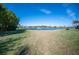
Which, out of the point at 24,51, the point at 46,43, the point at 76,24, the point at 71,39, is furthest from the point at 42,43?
the point at 76,24

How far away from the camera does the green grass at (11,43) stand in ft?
7.93

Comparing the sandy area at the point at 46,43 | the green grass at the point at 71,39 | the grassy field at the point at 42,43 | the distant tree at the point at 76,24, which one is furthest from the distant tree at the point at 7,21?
the distant tree at the point at 76,24

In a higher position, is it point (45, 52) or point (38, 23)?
point (38, 23)

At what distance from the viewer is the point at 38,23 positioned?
97.8 inches

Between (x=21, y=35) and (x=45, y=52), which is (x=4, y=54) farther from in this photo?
(x=45, y=52)

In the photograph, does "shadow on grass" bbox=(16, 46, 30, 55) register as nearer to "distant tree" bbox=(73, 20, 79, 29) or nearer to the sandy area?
the sandy area

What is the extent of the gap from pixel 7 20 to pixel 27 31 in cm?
27

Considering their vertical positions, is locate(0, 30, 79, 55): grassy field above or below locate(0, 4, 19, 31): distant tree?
below

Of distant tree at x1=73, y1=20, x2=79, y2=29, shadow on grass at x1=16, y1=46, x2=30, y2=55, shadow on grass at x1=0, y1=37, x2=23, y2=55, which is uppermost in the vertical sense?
distant tree at x1=73, y1=20, x2=79, y2=29

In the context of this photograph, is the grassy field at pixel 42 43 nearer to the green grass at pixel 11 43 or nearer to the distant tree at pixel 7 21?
the green grass at pixel 11 43

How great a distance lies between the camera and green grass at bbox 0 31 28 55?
242cm

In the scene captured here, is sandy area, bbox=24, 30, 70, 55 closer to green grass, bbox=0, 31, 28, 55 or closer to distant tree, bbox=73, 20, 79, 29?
green grass, bbox=0, 31, 28, 55

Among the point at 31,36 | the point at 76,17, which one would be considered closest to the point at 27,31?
the point at 31,36

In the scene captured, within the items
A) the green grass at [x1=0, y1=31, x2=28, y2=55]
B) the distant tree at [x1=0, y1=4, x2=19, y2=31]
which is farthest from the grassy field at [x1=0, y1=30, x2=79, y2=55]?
the distant tree at [x1=0, y1=4, x2=19, y2=31]
